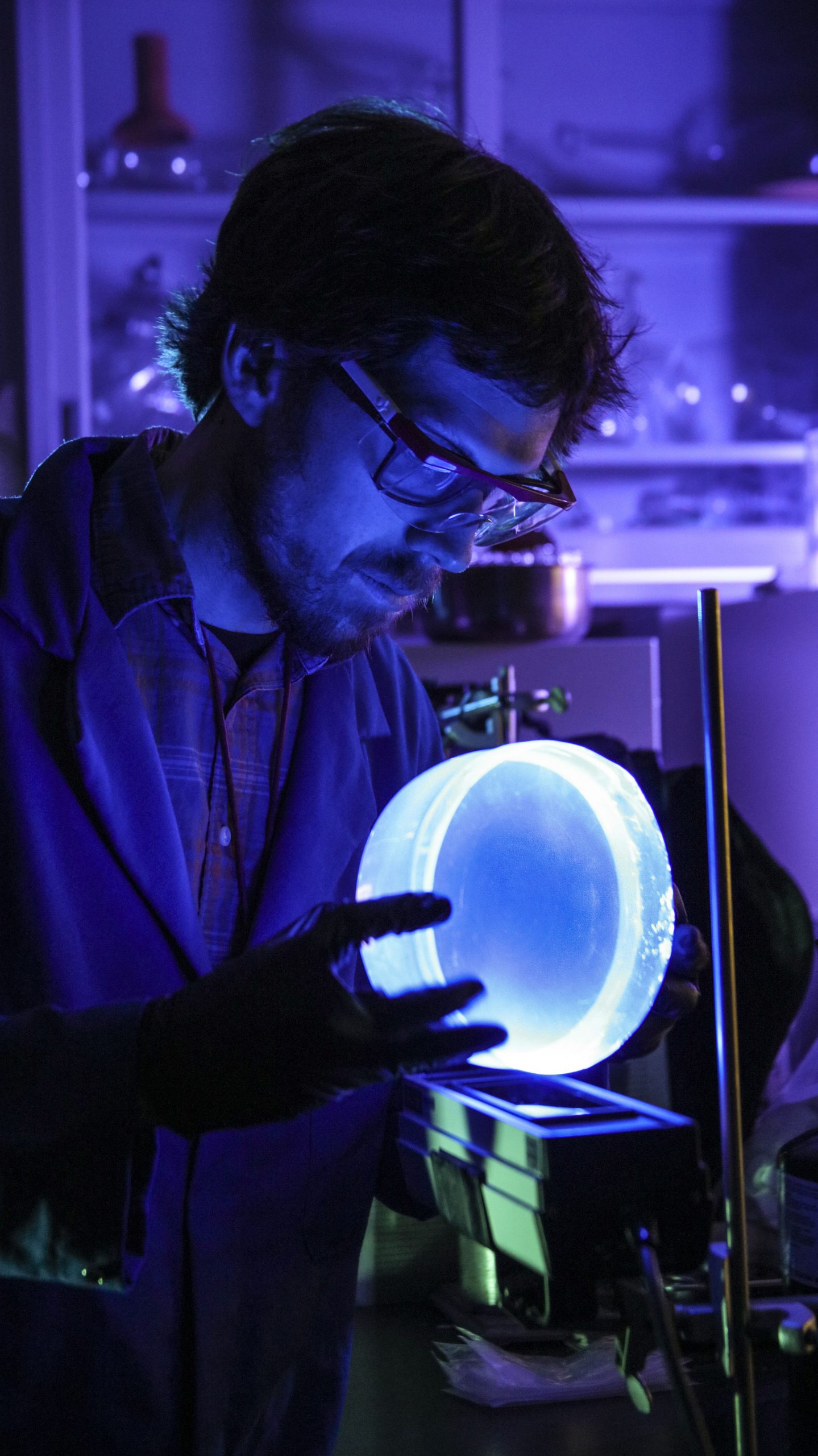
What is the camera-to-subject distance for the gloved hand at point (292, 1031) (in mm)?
717

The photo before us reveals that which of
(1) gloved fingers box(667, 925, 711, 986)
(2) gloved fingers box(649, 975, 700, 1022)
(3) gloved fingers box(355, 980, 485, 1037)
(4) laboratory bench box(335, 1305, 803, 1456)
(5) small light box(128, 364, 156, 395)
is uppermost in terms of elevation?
(5) small light box(128, 364, 156, 395)

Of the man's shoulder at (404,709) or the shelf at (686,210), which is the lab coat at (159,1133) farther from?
the shelf at (686,210)

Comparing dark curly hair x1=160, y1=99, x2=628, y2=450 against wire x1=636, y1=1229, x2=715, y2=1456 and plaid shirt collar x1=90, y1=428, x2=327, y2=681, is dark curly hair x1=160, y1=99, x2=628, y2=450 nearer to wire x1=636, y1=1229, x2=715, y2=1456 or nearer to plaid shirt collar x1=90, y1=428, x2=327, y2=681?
plaid shirt collar x1=90, y1=428, x2=327, y2=681

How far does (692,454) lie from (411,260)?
1971mm

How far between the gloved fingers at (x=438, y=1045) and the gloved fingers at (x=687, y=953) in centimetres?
27

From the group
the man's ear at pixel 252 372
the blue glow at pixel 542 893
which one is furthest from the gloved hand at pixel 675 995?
the man's ear at pixel 252 372

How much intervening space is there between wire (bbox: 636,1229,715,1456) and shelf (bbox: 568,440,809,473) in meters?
2.43

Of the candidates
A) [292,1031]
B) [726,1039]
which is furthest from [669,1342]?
[292,1031]

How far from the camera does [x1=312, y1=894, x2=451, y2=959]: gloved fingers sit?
0.71m

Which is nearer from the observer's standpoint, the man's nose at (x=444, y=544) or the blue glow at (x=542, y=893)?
the blue glow at (x=542, y=893)

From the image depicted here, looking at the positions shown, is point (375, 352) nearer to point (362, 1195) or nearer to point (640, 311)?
point (362, 1195)

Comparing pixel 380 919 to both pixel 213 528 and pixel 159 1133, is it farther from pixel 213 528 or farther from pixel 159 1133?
pixel 213 528

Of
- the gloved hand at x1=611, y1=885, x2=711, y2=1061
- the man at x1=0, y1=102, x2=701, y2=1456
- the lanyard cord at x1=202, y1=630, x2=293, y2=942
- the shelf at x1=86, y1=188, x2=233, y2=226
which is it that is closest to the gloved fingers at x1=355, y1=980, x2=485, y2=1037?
the gloved hand at x1=611, y1=885, x2=711, y2=1061

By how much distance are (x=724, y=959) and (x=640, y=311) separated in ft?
8.62
